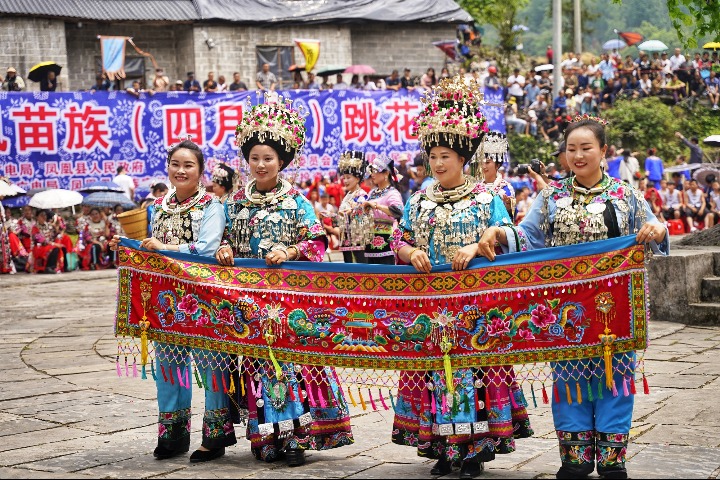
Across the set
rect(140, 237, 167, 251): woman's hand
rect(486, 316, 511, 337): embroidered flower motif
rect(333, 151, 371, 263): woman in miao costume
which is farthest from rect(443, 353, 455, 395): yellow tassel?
rect(333, 151, 371, 263): woman in miao costume

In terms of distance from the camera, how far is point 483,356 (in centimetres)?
510

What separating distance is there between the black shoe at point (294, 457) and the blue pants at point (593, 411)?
4.35 feet

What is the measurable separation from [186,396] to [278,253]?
3.12 feet

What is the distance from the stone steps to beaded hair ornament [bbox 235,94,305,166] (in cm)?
570

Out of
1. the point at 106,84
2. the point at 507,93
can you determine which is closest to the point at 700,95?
the point at 507,93

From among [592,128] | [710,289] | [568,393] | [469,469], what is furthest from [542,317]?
[710,289]

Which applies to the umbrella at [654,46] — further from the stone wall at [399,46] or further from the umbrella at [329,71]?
the umbrella at [329,71]

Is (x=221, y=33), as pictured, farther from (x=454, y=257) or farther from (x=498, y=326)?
(x=498, y=326)

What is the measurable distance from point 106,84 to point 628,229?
59.8ft

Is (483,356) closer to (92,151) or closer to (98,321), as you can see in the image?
(98,321)

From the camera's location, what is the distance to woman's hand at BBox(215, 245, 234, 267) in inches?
220

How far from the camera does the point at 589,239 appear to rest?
5.07 m

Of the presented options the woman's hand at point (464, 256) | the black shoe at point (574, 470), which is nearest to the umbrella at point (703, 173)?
the woman's hand at point (464, 256)

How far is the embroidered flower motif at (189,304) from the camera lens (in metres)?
5.71
